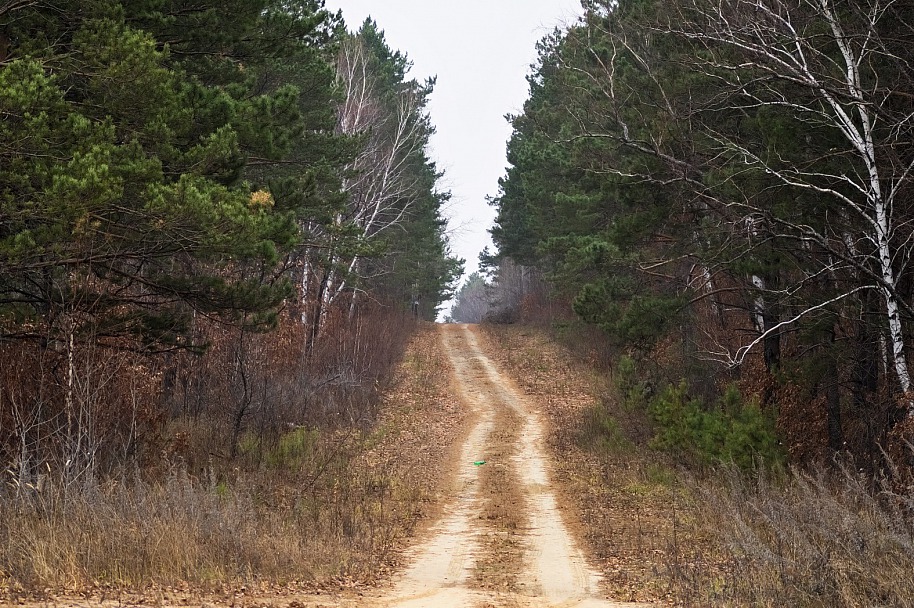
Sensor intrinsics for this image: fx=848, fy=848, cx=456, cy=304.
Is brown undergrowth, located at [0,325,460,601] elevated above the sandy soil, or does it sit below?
above

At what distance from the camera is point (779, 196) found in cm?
1436

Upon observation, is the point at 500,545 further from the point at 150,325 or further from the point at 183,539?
the point at 150,325

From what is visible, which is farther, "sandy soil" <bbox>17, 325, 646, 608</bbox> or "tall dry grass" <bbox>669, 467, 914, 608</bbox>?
"sandy soil" <bbox>17, 325, 646, 608</bbox>

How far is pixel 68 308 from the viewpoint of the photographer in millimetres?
11547

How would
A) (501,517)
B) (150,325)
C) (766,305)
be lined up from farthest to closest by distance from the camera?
(766,305) → (501,517) → (150,325)

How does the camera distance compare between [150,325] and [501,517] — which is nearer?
[150,325]

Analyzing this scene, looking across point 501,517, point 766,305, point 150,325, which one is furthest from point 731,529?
point 150,325

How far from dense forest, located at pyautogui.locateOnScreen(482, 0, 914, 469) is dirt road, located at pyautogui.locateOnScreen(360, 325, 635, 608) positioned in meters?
3.24

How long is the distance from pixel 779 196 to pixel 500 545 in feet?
25.2

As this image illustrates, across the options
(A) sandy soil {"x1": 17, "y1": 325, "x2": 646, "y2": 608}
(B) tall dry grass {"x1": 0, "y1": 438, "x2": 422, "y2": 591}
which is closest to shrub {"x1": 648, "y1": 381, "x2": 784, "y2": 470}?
(A) sandy soil {"x1": 17, "y1": 325, "x2": 646, "y2": 608}

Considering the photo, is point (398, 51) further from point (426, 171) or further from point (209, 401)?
point (209, 401)

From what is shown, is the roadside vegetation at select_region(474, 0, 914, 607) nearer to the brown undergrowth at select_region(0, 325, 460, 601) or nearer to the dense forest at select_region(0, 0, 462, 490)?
the brown undergrowth at select_region(0, 325, 460, 601)

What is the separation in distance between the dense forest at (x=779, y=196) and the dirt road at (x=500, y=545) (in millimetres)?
3239

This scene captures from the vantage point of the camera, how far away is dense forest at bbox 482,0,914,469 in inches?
464
